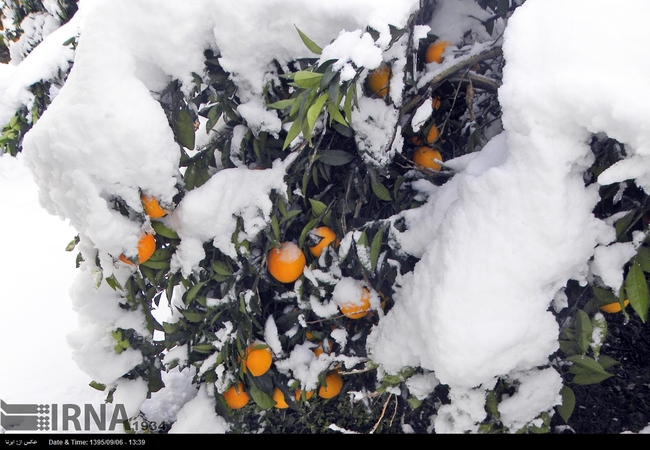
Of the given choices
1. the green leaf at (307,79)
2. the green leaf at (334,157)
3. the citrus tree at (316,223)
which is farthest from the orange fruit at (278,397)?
the green leaf at (307,79)

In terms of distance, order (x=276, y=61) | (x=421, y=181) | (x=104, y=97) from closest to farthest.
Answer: (x=104, y=97) → (x=276, y=61) → (x=421, y=181)

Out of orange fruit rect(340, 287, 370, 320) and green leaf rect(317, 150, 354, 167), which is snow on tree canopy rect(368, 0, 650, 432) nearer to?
orange fruit rect(340, 287, 370, 320)

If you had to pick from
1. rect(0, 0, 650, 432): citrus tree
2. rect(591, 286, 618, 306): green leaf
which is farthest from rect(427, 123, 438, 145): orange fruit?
rect(591, 286, 618, 306): green leaf

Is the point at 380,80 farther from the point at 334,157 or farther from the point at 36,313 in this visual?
the point at 36,313

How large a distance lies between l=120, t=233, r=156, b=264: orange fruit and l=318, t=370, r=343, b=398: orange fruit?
0.66 meters

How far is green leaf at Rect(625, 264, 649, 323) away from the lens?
0.79 metres

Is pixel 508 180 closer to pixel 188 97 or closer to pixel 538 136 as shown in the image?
pixel 538 136

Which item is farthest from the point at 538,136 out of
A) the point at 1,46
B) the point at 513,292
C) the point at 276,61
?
the point at 1,46

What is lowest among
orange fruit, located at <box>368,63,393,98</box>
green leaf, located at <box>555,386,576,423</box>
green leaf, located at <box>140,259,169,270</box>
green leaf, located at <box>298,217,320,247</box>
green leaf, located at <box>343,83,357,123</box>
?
green leaf, located at <box>555,386,576,423</box>

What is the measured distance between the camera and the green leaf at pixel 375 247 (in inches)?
41.1

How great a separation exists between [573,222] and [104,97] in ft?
3.01

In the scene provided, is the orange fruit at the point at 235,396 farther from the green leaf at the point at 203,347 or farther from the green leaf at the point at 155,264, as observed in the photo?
the green leaf at the point at 155,264

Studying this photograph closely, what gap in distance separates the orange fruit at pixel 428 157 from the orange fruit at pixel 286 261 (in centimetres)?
41

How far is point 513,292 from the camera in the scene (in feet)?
2.71
